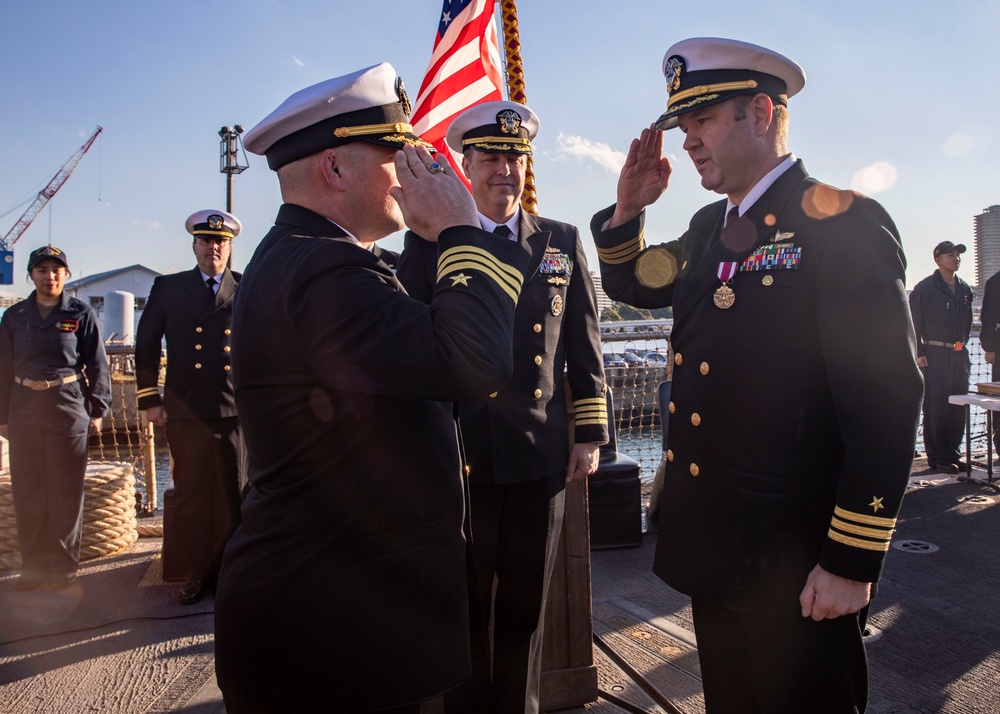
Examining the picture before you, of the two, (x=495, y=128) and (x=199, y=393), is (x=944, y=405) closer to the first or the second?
(x=495, y=128)

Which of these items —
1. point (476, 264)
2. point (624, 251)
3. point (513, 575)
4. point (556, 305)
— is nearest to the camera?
point (476, 264)

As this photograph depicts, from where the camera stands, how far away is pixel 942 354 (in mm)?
7609

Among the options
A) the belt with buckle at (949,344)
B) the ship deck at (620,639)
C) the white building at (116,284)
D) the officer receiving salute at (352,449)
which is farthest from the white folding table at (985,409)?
the white building at (116,284)

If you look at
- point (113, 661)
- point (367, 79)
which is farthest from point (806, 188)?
point (113, 661)

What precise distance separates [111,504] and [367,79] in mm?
4883

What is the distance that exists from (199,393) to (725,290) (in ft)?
12.2

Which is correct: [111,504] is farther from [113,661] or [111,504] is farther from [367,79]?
[367,79]

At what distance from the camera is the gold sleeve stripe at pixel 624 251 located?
89.2 inches

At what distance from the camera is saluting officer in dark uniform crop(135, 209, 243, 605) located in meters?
4.59

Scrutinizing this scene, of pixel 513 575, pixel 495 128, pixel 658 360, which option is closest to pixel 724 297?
pixel 513 575

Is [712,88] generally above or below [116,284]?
below

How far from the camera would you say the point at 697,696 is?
2.96 meters

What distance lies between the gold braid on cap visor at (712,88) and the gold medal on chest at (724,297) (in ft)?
1.60

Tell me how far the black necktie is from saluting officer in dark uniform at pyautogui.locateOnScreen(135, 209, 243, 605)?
349cm
